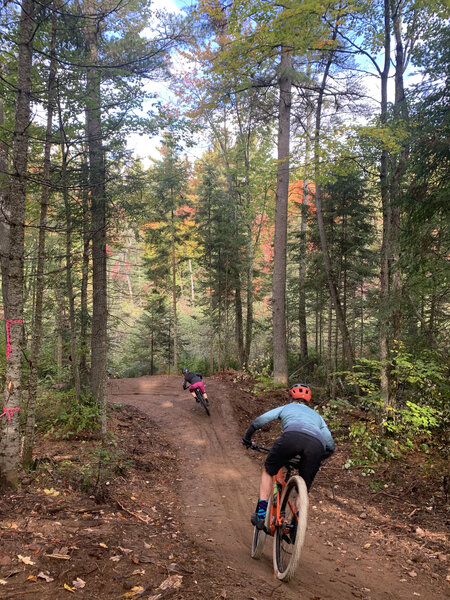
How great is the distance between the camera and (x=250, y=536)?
4.99 metres

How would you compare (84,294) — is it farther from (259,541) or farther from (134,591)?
(134,591)

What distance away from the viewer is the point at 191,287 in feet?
136

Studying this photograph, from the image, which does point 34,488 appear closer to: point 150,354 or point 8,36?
point 8,36

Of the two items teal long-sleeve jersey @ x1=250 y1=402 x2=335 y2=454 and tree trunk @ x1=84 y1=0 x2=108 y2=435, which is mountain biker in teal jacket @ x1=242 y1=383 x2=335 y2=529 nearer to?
teal long-sleeve jersey @ x1=250 y1=402 x2=335 y2=454

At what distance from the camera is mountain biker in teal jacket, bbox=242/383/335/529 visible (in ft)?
12.2

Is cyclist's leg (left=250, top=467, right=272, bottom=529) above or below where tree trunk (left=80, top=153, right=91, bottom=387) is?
below

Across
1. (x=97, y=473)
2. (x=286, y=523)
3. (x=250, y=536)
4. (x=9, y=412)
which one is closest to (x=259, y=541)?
(x=286, y=523)

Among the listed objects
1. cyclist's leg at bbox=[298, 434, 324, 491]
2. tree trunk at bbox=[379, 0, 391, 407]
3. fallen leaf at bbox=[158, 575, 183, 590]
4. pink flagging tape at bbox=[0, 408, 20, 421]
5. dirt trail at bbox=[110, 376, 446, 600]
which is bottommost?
dirt trail at bbox=[110, 376, 446, 600]

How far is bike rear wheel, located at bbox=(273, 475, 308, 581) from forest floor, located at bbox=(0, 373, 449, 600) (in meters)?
0.19

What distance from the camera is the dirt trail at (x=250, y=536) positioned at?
3674 mm

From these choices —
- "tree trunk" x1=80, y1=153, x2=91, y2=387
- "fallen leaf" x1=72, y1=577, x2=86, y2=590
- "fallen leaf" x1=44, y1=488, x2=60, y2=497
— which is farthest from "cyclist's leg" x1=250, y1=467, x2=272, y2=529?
"tree trunk" x1=80, y1=153, x2=91, y2=387

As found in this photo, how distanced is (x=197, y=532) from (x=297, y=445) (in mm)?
2547

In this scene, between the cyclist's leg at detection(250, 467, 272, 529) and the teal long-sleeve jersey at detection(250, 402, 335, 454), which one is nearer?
the teal long-sleeve jersey at detection(250, 402, 335, 454)

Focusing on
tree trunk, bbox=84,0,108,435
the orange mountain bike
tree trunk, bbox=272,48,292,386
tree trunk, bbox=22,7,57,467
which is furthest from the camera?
tree trunk, bbox=272,48,292,386
